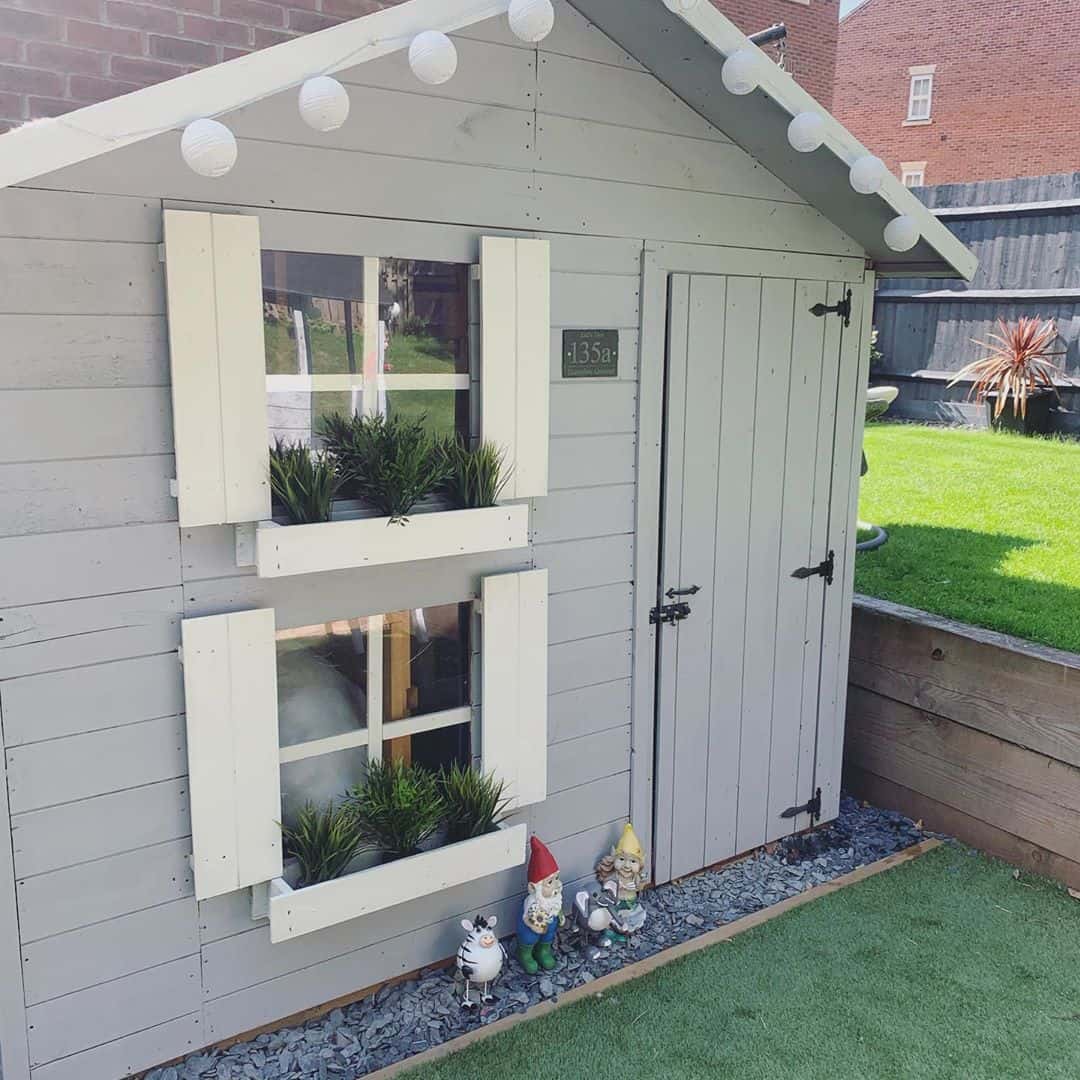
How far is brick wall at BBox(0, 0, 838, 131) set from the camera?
3242mm

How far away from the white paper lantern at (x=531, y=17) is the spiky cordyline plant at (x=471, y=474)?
1.00 m

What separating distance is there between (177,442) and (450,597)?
885mm

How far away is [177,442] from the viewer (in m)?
2.31

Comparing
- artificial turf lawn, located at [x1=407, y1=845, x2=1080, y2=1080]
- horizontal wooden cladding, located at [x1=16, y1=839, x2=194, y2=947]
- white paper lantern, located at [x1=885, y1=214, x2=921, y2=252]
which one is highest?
white paper lantern, located at [x1=885, y1=214, x2=921, y2=252]

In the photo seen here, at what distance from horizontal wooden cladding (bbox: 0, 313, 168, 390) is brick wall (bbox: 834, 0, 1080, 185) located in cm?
2043

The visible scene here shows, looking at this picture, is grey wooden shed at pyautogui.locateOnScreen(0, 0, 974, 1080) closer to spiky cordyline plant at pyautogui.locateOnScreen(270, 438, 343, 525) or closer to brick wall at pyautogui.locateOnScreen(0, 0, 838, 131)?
spiky cordyline plant at pyautogui.locateOnScreen(270, 438, 343, 525)

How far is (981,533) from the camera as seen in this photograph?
5.63 meters

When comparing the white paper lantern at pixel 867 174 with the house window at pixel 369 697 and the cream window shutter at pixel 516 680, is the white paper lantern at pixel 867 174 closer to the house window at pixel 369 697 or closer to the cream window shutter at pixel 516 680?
the cream window shutter at pixel 516 680

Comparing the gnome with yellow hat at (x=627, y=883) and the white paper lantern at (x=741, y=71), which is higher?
the white paper lantern at (x=741, y=71)

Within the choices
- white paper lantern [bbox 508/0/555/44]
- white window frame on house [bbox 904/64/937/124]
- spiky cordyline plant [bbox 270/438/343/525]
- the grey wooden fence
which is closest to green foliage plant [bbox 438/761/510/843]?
spiky cordyline plant [bbox 270/438/343/525]

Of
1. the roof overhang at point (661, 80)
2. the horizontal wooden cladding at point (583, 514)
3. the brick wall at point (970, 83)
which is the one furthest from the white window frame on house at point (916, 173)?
the horizontal wooden cladding at point (583, 514)

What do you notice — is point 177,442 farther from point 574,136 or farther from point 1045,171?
point 1045,171

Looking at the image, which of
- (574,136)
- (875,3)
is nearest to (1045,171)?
(875,3)

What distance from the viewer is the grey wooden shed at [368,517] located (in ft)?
7.48
